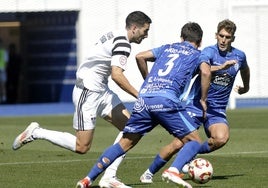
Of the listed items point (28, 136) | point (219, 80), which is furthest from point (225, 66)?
point (28, 136)

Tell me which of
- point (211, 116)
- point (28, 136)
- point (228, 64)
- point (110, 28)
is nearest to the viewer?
point (228, 64)

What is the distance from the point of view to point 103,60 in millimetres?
14070

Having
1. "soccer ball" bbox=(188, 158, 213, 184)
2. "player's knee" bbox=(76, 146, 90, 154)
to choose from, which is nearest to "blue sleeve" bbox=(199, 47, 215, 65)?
"soccer ball" bbox=(188, 158, 213, 184)

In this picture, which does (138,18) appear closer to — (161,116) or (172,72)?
(172,72)

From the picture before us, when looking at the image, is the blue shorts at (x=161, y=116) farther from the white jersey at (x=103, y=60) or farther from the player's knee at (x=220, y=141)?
the player's knee at (x=220, y=141)

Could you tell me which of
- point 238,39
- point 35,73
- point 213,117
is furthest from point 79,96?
point 35,73

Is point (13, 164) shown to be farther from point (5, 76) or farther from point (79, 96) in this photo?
point (5, 76)

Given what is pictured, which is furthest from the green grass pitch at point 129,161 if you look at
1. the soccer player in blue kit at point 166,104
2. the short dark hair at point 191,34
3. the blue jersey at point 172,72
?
the short dark hair at point 191,34

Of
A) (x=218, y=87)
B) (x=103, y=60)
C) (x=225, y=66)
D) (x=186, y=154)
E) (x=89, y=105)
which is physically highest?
(x=103, y=60)

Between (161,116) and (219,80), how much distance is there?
2.37 meters

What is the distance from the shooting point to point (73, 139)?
14531 millimetres

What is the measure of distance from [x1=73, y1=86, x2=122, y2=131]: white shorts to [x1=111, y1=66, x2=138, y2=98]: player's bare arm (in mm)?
952

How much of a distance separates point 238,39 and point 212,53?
2393cm

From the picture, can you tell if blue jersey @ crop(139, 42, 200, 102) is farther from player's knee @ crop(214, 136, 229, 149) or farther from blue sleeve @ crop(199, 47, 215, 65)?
player's knee @ crop(214, 136, 229, 149)
